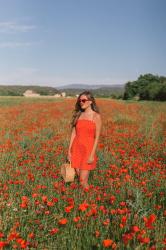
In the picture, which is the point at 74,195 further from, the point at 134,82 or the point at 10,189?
the point at 134,82

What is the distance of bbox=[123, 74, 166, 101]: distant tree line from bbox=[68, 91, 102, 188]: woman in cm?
7817

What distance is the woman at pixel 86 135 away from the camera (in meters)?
6.79

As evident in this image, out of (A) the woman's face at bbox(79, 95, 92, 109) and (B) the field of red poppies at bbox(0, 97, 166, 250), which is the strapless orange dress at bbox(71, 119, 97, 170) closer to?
(A) the woman's face at bbox(79, 95, 92, 109)

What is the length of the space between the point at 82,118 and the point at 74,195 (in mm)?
1803

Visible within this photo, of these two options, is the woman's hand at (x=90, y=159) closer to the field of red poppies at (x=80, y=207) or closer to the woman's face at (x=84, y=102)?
the field of red poppies at (x=80, y=207)

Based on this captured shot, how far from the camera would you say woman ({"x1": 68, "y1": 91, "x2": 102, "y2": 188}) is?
679 centimetres

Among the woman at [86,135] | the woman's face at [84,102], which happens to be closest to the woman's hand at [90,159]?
the woman at [86,135]

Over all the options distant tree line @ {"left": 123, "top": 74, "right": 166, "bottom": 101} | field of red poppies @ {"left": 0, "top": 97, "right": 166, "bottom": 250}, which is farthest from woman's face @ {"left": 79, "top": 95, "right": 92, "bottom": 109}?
distant tree line @ {"left": 123, "top": 74, "right": 166, "bottom": 101}

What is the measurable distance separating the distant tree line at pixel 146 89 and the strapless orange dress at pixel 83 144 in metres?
78.2

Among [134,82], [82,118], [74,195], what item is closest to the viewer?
[74,195]

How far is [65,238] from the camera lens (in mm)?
4094

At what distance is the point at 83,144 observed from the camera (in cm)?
686

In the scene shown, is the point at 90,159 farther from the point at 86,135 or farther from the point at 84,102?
the point at 84,102

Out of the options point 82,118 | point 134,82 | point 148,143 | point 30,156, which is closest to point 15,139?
point 30,156
